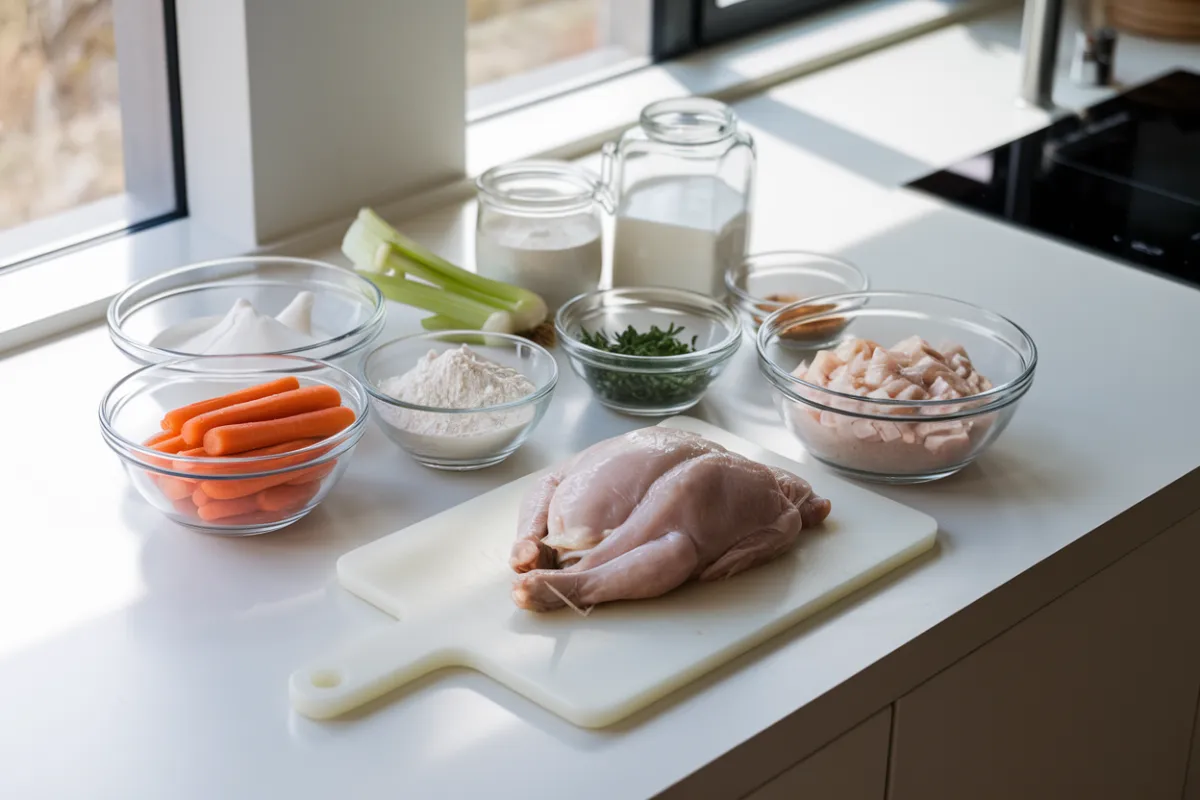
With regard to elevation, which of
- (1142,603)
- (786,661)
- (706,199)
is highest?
(706,199)

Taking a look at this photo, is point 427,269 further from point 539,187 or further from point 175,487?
point 175,487

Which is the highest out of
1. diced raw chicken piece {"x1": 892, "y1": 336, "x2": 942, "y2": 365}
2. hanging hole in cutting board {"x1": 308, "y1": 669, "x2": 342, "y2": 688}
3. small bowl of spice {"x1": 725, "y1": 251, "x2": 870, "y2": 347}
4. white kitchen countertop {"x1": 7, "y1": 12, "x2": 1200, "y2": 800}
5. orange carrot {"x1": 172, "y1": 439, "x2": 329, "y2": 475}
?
diced raw chicken piece {"x1": 892, "y1": 336, "x2": 942, "y2": 365}

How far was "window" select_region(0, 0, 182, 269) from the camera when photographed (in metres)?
1.63

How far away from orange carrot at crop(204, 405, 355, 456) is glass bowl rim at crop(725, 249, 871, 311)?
45 cm

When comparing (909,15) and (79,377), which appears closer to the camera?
(79,377)

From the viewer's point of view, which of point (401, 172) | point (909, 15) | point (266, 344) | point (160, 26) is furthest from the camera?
point (909, 15)

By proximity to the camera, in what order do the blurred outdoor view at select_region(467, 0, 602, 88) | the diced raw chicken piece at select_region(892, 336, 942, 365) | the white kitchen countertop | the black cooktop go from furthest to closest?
1. the blurred outdoor view at select_region(467, 0, 602, 88)
2. the black cooktop
3. the diced raw chicken piece at select_region(892, 336, 942, 365)
4. the white kitchen countertop

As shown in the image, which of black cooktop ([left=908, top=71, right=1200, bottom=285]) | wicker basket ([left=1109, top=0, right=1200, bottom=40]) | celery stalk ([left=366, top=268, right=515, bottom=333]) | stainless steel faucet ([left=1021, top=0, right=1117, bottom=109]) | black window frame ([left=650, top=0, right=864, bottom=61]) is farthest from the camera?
wicker basket ([left=1109, top=0, right=1200, bottom=40])

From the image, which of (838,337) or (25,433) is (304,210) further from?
(838,337)

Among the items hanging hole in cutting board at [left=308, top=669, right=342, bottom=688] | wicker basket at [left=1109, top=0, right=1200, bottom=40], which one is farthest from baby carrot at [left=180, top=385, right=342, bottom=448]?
wicker basket at [left=1109, top=0, right=1200, bottom=40]

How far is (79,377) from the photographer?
139 cm

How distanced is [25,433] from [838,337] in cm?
75

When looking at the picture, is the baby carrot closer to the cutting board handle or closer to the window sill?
the cutting board handle

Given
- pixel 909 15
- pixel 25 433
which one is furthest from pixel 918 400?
pixel 909 15
